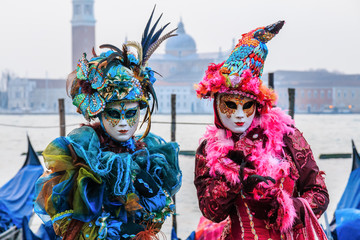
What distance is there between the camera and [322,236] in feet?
7.20

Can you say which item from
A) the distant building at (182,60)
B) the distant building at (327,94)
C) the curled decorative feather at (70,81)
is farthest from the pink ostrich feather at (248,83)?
the distant building at (182,60)

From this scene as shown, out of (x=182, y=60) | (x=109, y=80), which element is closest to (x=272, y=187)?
(x=109, y=80)

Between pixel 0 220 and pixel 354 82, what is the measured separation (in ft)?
199

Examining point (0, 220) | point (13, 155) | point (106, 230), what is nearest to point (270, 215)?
point (106, 230)

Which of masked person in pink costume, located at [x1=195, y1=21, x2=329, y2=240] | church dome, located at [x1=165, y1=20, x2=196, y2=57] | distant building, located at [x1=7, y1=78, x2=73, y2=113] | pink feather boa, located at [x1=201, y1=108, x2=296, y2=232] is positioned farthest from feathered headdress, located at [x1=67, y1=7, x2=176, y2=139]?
church dome, located at [x1=165, y1=20, x2=196, y2=57]

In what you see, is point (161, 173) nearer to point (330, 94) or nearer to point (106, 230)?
point (106, 230)

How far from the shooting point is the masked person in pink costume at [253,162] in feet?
7.13

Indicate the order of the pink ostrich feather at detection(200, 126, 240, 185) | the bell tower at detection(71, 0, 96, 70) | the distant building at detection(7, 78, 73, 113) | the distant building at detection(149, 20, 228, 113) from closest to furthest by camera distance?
the pink ostrich feather at detection(200, 126, 240, 185), the distant building at detection(7, 78, 73, 113), the distant building at detection(149, 20, 228, 113), the bell tower at detection(71, 0, 96, 70)

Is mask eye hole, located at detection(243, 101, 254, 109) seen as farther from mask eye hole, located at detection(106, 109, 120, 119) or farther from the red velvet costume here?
mask eye hole, located at detection(106, 109, 120, 119)

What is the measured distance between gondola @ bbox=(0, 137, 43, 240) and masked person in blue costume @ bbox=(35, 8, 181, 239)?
1761 mm

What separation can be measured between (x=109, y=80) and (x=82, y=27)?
68352 millimetres

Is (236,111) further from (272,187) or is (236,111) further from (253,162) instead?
(272,187)

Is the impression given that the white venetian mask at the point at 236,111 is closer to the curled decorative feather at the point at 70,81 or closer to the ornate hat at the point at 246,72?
the ornate hat at the point at 246,72

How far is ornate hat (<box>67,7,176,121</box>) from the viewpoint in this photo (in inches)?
90.8
